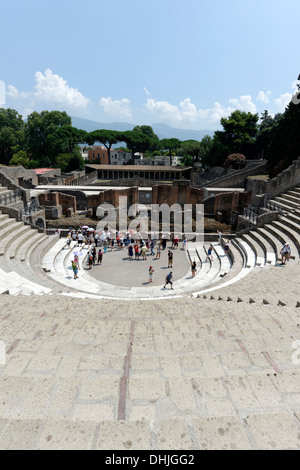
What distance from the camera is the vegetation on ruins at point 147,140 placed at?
2902cm

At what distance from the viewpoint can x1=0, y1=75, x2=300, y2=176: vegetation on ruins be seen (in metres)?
29.0

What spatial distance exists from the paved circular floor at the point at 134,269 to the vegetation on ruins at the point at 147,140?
59.8 feet

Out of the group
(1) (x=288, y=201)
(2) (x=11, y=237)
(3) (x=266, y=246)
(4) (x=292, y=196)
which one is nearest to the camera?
(3) (x=266, y=246)

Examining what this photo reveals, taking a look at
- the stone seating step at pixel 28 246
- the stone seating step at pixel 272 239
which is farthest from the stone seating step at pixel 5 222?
the stone seating step at pixel 272 239

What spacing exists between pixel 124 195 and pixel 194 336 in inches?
889

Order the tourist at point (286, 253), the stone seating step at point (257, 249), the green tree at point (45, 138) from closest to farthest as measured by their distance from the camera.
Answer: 1. the tourist at point (286, 253)
2. the stone seating step at point (257, 249)
3. the green tree at point (45, 138)

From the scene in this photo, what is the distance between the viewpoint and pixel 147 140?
66375 millimetres

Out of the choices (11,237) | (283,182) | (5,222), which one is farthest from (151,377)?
(283,182)

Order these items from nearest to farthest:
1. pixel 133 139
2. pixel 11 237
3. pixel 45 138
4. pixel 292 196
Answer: pixel 11 237 < pixel 292 196 < pixel 45 138 < pixel 133 139

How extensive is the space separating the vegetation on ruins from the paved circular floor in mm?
18224

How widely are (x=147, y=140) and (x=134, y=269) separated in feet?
189

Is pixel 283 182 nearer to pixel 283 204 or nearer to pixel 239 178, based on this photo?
pixel 283 204

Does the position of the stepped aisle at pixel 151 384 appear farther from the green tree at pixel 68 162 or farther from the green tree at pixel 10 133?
the green tree at pixel 10 133
